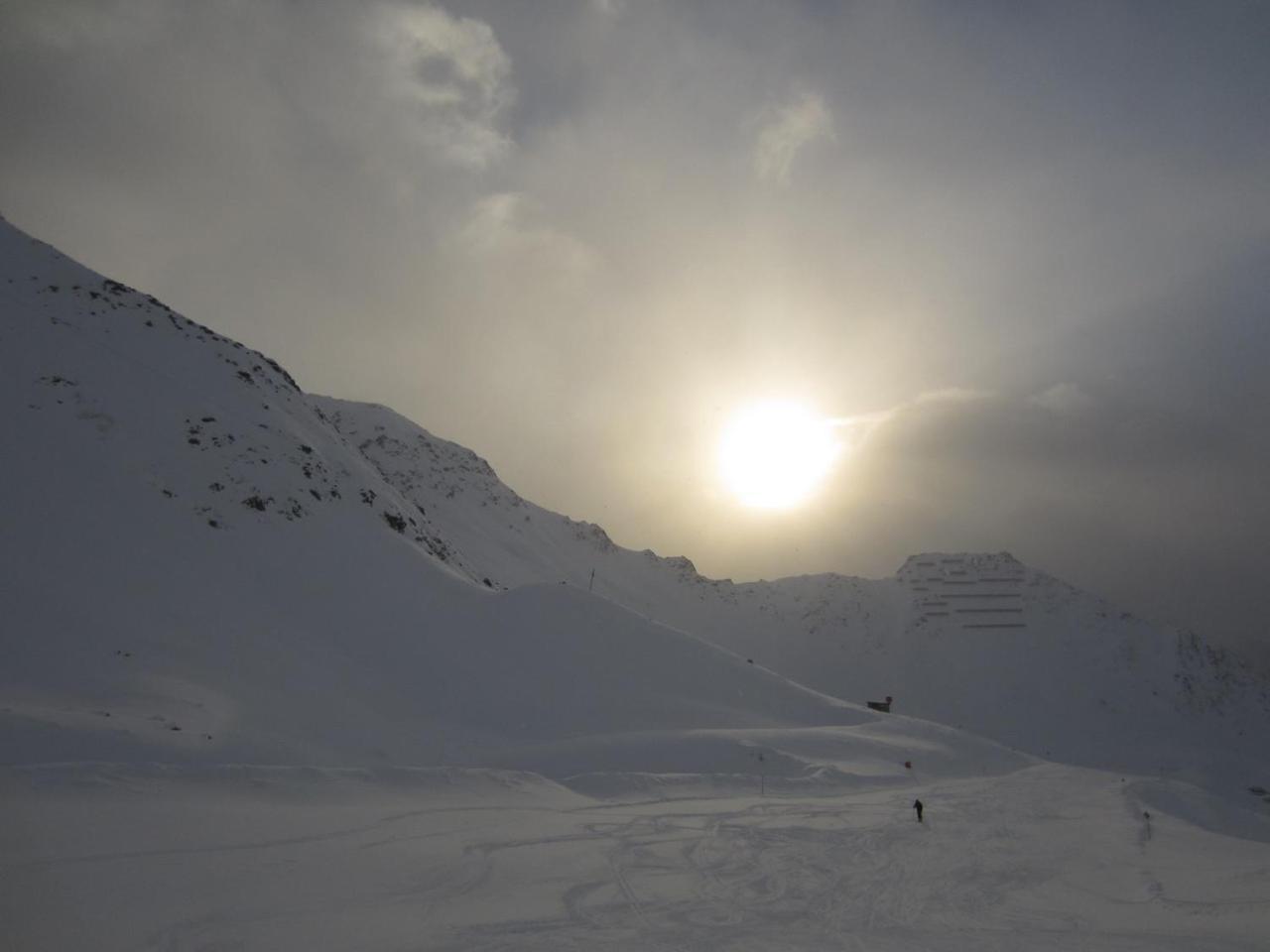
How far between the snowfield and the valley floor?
0.32 feet

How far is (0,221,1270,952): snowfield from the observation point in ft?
37.6

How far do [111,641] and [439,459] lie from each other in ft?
222

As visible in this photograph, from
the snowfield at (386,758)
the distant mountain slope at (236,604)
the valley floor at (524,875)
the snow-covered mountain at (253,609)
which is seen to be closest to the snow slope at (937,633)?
the snow-covered mountain at (253,609)

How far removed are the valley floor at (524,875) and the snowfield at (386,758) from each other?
3.8 inches

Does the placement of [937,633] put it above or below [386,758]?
above

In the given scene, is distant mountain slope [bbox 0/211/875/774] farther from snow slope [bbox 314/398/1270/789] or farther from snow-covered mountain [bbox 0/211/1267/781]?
snow slope [bbox 314/398/1270/789]

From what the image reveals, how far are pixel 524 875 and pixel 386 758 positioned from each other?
1158cm

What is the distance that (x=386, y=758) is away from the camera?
75.5 ft

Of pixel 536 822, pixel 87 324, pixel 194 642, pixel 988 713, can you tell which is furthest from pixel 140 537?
pixel 988 713

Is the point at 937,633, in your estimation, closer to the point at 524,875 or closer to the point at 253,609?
the point at 253,609

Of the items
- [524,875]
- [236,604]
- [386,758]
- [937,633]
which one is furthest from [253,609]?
[937,633]

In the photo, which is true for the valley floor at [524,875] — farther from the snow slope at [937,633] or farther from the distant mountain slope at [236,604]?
the snow slope at [937,633]

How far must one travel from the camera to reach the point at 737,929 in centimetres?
1142

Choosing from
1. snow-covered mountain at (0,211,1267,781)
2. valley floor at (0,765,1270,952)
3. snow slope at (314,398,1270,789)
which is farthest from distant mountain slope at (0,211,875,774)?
snow slope at (314,398,1270,789)
